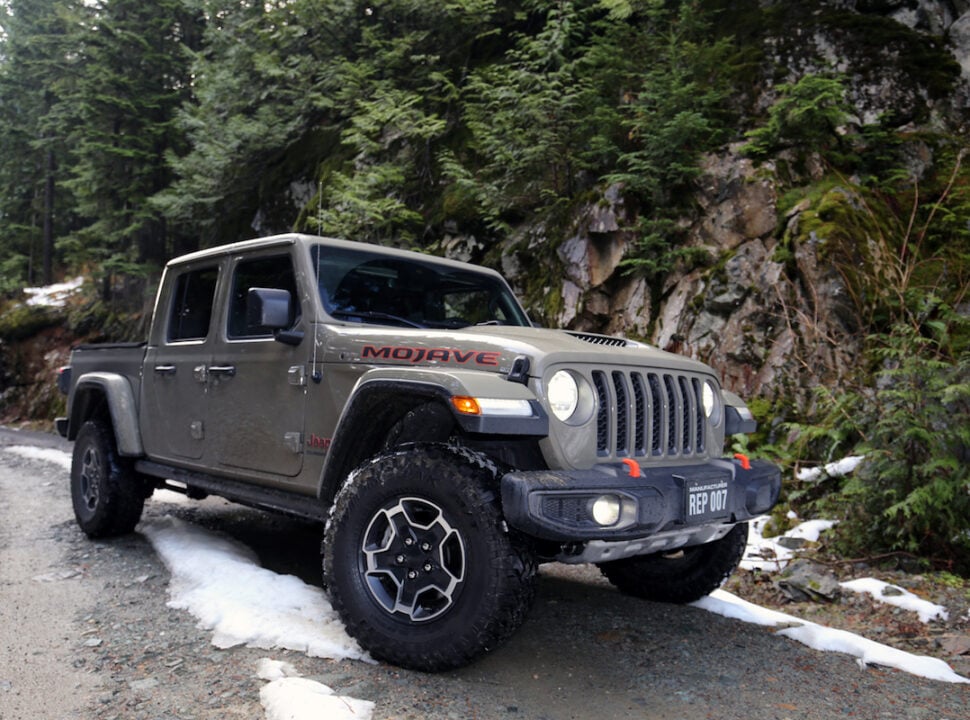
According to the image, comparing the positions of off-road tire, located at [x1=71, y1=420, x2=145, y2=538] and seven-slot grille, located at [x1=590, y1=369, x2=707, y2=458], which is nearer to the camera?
seven-slot grille, located at [x1=590, y1=369, x2=707, y2=458]

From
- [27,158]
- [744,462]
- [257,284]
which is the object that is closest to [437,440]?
[744,462]

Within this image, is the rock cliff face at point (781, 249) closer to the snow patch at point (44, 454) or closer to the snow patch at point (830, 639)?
the snow patch at point (830, 639)

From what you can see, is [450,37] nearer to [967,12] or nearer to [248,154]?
[248,154]

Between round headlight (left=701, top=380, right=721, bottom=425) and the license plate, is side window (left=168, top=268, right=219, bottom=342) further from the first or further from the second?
the license plate

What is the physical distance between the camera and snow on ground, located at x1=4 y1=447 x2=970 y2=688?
2.84m

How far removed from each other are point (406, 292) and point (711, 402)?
6.08 feet

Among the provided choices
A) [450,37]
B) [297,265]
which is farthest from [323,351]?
[450,37]

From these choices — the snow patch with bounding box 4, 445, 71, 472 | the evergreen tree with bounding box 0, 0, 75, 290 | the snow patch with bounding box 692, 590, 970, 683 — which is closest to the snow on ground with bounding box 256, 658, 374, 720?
the snow patch with bounding box 692, 590, 970, 683

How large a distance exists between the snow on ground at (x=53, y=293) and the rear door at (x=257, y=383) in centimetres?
2137

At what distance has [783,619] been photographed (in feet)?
13.1

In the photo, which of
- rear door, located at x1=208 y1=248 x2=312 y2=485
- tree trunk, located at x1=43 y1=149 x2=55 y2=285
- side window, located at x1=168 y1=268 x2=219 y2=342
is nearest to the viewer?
rear door, located at x1=208 y1=248 x2=312 y2=485

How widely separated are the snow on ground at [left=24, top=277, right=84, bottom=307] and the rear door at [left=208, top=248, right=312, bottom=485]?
70.1 feet

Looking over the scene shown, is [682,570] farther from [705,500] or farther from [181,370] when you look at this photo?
[181,370]

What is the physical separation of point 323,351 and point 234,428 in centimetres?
97
